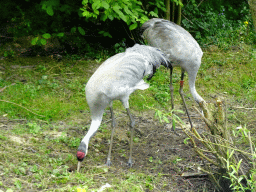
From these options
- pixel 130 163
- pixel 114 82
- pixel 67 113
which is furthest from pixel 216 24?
pixel 130 163

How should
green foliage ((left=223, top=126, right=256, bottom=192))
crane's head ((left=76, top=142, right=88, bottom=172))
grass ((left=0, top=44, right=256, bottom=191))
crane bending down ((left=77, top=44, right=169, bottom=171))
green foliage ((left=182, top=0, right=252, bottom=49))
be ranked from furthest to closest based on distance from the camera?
green foliage ((left=182, top=0, right=252, bottom=49)) < crane bending down ((left=77, top=44, right=169, bottom=171)) < crane's head ((left=76, top=142, right=88, bottom=172)) < grass ((left=0, top=44, right=256, bottom=191)) < green foliage ((left=223, top=126, right=256, bottom=192))

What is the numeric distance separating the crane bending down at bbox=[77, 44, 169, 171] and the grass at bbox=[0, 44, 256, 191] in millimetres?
244

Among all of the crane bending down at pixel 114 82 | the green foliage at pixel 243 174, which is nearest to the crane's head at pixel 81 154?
the crane bending down at pixel 114 82

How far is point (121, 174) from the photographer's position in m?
3.89

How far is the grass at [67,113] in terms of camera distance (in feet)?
11.7

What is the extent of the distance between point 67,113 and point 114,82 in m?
1.27

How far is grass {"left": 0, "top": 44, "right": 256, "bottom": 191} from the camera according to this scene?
3.57 m

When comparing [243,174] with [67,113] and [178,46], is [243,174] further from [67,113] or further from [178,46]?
[67,113]

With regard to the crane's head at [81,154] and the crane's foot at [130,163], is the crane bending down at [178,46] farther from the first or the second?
the crane's head at [81,154]

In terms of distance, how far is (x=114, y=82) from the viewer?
4.11 metres

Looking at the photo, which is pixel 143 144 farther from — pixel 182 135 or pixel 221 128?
pixel 221 128

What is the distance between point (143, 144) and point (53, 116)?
4.24 ft

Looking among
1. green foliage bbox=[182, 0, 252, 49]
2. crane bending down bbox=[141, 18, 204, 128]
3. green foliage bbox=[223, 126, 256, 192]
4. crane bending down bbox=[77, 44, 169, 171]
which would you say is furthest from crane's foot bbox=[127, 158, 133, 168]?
green foliage bbox=[182, 0, 252, 49]

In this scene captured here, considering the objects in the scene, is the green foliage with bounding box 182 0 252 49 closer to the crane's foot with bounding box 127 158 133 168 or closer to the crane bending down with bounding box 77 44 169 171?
the crane bending down with bounding box 77 44 169 171
